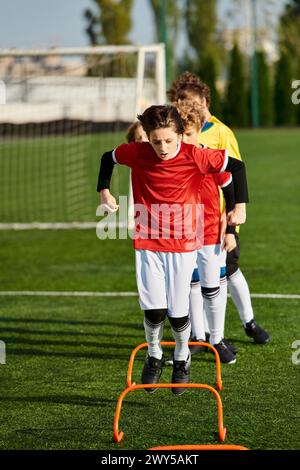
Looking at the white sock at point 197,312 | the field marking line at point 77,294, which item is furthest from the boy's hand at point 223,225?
the field marking line at point 77,294

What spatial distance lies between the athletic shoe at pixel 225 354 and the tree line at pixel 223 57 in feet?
118

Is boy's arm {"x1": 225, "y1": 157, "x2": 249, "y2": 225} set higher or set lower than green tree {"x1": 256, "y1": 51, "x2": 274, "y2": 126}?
higher

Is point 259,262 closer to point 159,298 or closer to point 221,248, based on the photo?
point 221,248

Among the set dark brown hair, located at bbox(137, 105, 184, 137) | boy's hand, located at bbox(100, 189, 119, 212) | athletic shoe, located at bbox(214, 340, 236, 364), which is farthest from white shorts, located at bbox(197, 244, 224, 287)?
dark brown hair, located at bbox(137, 105, 184, 137)

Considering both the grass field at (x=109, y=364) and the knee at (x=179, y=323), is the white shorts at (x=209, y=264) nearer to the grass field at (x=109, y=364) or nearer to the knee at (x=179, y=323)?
the grass field at (x=109, y=364)

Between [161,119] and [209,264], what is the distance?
1.62 m

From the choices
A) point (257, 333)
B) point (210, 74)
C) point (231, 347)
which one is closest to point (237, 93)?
point (210, 74)

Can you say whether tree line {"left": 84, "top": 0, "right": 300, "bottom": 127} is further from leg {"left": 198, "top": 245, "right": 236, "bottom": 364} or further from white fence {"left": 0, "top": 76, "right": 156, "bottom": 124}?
leg {"left": 198, "top": 245, "right": 236, "bottom": 364}

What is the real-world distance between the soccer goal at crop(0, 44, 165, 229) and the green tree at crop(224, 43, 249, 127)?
1218 centimetres

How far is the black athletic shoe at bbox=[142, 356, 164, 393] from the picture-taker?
6.14 metres

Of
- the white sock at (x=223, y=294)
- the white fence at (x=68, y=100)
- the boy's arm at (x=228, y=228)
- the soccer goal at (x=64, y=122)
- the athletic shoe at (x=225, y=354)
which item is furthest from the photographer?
the white fence at (x=68, y=100)

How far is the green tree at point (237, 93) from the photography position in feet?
161

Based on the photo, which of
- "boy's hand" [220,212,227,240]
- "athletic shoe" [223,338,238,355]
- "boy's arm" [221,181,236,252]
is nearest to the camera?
"boy's arm" [221,181,236,252]

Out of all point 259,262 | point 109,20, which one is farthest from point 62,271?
point 109,20
